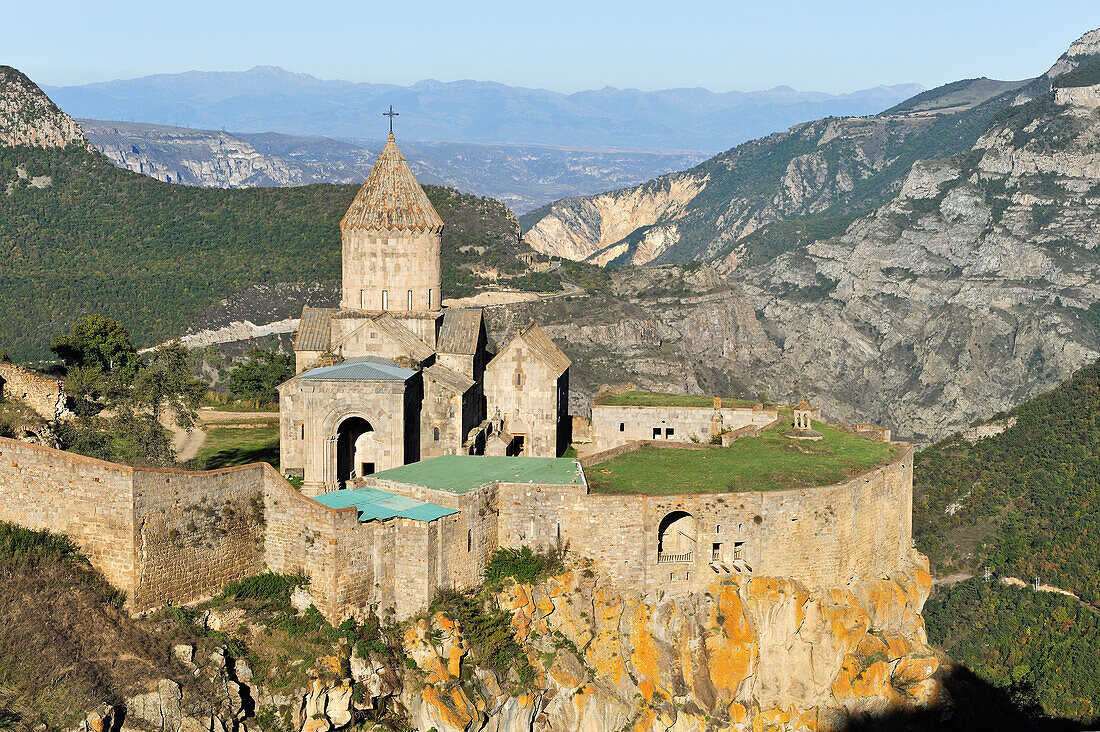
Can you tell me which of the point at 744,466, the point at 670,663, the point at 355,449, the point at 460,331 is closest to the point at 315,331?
the point at 460,331

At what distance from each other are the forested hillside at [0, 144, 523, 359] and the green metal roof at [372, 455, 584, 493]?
177 feet

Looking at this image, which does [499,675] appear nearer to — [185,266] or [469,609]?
[469,609]

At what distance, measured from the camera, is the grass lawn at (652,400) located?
49.2 meters

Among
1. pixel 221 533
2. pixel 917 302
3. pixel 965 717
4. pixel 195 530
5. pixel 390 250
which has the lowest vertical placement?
pixel 965 717

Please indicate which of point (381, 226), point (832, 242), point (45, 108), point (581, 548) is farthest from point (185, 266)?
point (832, 242)

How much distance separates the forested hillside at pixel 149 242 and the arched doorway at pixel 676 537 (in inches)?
2323

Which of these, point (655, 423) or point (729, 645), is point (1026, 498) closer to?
point (655, 423)

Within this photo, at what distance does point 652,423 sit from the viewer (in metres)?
48.0

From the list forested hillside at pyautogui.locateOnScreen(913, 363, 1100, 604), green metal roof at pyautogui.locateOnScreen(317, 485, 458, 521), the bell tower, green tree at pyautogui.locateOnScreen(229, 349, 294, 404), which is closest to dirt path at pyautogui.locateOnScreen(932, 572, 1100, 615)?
forested hillside at pyautogui.locateOnScreen(913, 363, 1100, 604)

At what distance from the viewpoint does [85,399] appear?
42.0 metres

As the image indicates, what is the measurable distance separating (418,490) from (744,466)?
36.3 feet

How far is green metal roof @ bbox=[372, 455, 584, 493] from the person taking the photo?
35969mm

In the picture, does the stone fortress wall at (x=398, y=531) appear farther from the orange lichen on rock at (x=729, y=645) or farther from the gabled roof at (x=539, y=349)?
the gabled roof at (x=539, y=349)

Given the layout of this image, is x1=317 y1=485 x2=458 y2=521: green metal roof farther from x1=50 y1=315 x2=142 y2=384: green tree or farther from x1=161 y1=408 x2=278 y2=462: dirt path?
x1=50 y1=315 x2=142 y2=384: green tree
